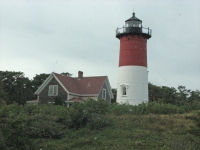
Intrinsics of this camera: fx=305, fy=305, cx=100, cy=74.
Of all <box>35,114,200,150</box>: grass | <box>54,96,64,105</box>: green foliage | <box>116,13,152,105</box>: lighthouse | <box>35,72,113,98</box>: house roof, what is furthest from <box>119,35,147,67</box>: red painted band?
<box>35,114,200,150</box>: grass

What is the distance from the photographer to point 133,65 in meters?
26.1

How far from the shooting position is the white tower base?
2578 cm

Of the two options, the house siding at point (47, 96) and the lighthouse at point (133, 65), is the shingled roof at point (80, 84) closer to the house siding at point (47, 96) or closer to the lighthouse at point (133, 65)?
the house siding at point (47, 96)

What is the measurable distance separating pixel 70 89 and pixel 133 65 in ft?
26.5

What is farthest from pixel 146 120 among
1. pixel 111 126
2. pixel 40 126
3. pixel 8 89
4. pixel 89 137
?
pixel 8 89

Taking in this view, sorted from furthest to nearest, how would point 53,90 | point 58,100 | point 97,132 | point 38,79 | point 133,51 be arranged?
1. point 38,79
2. point 53,90
3. point 58,100
4. point 133,51
5. point 97,132

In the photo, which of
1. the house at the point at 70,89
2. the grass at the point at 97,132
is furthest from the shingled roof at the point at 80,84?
the grass at the point at 97,132

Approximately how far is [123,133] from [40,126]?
10.1ft

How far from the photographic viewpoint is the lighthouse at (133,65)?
25875 millimetres

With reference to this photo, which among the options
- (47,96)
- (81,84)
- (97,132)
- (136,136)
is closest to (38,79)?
(81,84)

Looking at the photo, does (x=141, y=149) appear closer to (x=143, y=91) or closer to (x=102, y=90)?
(x=143, y=91)

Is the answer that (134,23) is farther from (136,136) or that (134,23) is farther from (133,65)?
(136,136)

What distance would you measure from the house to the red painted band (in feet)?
19.1

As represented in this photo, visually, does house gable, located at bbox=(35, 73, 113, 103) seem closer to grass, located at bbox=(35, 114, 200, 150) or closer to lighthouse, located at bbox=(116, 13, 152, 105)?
lighthouse, located at bbox=(116, 13, 152, 105)
